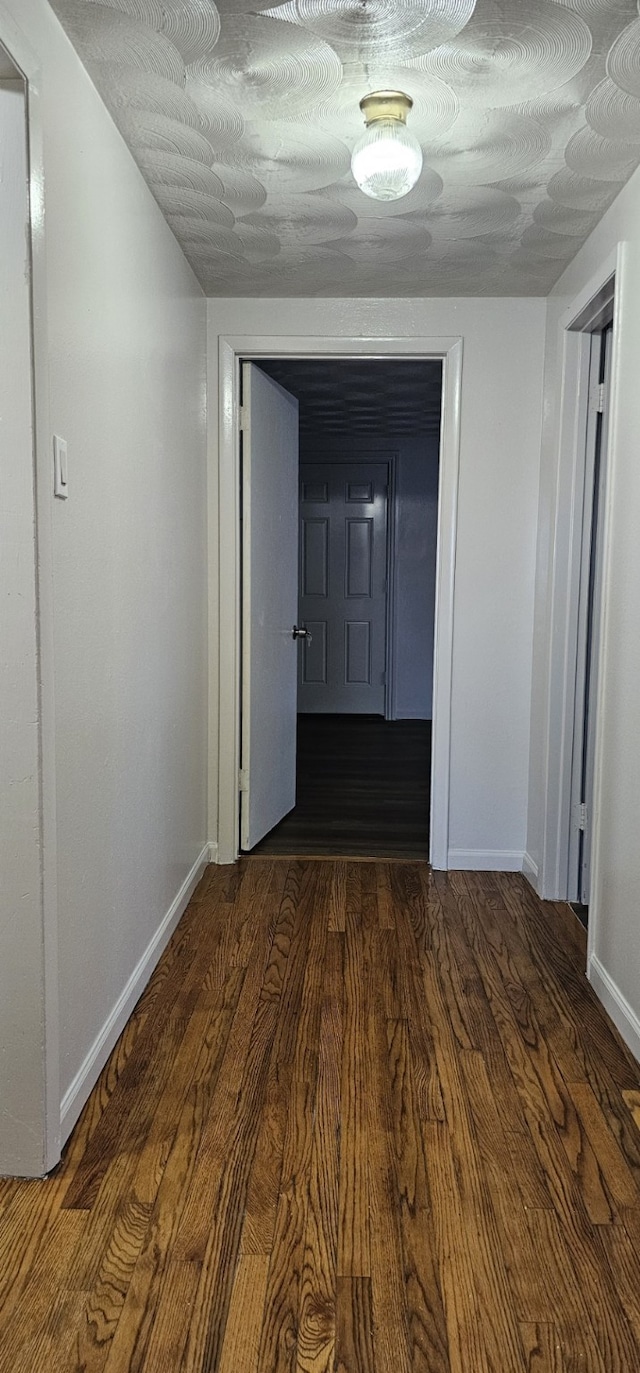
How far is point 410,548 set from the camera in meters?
7.21

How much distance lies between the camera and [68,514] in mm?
1820

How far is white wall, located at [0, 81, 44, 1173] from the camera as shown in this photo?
5.05 ft

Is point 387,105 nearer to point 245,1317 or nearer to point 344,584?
point 245,1317

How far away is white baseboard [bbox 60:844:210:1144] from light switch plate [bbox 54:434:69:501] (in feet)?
3.91

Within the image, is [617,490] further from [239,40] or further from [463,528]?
[239,40]

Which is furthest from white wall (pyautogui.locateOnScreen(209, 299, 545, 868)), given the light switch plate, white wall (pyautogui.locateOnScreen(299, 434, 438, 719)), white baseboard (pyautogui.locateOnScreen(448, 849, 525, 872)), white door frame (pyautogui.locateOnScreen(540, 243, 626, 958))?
white wall (pyautogui.locateOnScreen(299, 434, 438, 719))

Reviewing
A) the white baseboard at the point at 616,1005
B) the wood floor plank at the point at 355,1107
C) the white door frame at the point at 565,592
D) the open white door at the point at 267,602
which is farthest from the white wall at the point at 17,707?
the open white door at the point at 267,602

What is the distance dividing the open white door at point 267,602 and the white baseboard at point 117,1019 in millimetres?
703

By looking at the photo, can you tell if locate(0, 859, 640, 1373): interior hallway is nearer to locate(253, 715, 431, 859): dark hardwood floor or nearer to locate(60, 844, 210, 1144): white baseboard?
locate(60, 844, 210, 1144): white baseboard

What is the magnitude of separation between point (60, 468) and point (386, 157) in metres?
0.98

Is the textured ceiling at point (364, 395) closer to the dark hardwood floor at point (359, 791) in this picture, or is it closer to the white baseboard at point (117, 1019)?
the dark hardwood floor at point (359, 791)

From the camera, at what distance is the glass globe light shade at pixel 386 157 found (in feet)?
6.47

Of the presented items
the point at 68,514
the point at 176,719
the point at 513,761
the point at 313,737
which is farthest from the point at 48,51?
the point at 313,737

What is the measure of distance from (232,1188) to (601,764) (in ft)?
4.81
